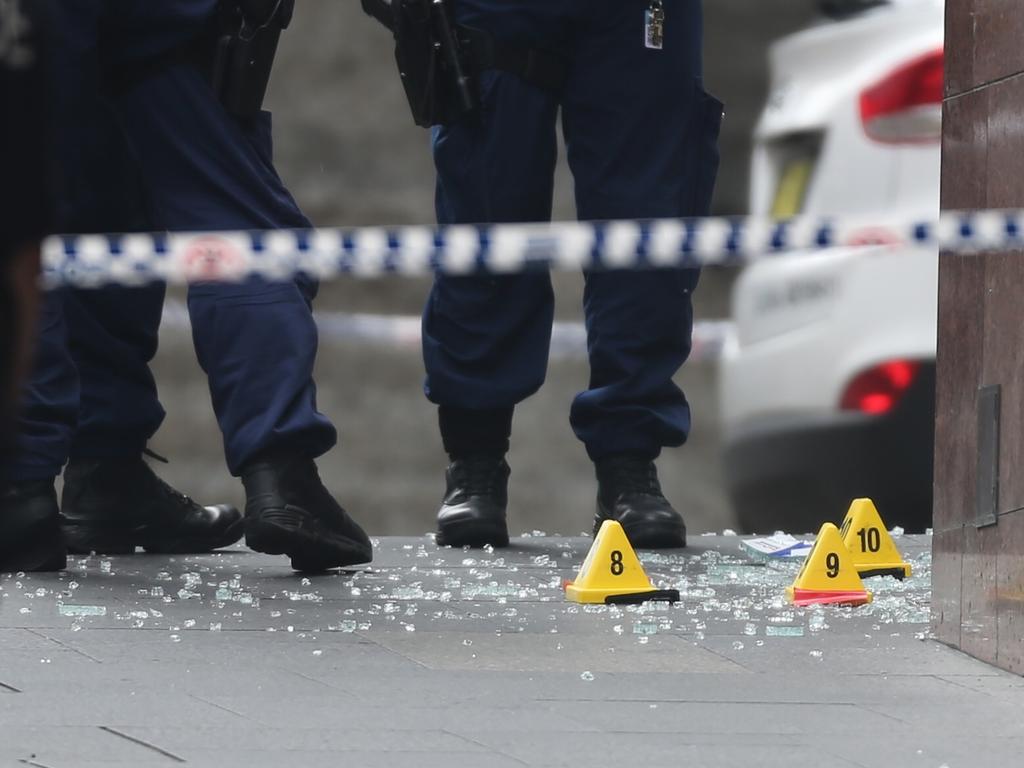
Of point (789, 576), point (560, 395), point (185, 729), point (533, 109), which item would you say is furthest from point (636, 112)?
point (560, 395)

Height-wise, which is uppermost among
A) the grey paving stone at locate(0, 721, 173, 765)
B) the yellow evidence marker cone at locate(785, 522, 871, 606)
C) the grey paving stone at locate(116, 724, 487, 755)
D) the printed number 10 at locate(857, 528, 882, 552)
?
the printed number 10 at locate(857, 528, 882, 552)

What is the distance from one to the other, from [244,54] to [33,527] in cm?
93

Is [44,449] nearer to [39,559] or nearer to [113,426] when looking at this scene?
[39,559]

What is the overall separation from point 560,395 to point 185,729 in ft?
31.4

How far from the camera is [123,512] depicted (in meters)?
4.32

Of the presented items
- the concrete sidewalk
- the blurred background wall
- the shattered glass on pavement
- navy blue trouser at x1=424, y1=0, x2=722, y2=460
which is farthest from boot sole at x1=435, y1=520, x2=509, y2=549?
the blurred background wall

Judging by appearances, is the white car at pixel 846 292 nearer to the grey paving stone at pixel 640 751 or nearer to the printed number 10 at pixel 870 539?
the printed number 10 at pixel 870 539

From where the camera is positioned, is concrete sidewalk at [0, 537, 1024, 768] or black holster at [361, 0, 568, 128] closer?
concrete sidewalk at [0, 537, 1024, 768]

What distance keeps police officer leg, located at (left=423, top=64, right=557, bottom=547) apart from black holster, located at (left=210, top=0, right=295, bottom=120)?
70 centimetres

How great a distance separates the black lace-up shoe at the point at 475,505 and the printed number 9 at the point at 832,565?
1.03 metres

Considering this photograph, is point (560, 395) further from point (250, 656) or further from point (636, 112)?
point (250, 656)

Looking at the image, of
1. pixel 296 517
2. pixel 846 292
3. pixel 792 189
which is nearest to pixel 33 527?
pixel 296 517

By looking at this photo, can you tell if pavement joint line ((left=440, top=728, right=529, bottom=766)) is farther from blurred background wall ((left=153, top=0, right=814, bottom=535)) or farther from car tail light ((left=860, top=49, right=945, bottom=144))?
blurred background wall ((left=153, top=0, right=814, bottom=535))

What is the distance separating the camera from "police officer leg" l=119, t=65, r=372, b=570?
3.73 metres
